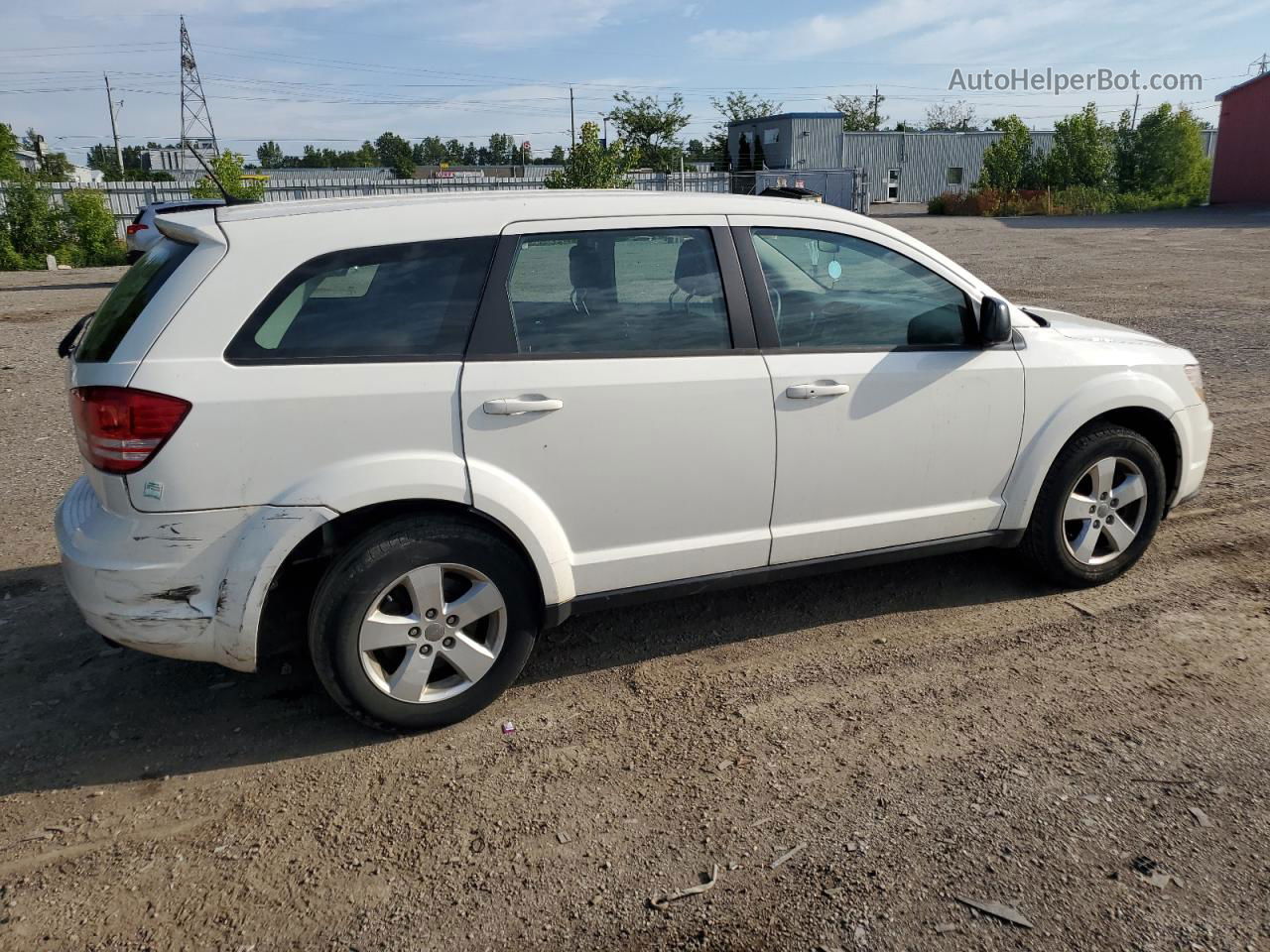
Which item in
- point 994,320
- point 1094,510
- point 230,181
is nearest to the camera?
point 994,320

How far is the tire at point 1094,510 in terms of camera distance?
176 inches

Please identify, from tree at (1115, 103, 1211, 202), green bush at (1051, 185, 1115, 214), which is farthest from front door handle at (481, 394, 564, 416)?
tree at (1115, 103, 1211, 202)

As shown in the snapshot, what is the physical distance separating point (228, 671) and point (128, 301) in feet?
5.29

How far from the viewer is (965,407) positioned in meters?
4.18

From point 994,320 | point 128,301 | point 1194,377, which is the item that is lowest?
point 1194,377

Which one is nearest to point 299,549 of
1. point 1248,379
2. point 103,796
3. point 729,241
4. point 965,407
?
point 103,796

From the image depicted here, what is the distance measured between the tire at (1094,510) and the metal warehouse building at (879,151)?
53.9 meters

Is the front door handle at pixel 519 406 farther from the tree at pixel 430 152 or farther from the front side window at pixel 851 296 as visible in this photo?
the tree at pixel 430 152

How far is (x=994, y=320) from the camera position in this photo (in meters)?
4.10

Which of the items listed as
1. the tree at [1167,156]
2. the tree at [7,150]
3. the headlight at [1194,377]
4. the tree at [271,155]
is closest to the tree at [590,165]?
the headlight at [1194,377]

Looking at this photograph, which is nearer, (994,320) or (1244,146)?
(994,320)

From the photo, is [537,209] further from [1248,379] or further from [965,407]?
[1248,379]

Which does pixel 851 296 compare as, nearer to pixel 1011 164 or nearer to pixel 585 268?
pixel 585 268

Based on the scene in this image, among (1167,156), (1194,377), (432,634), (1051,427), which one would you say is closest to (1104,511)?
(1051,427)
